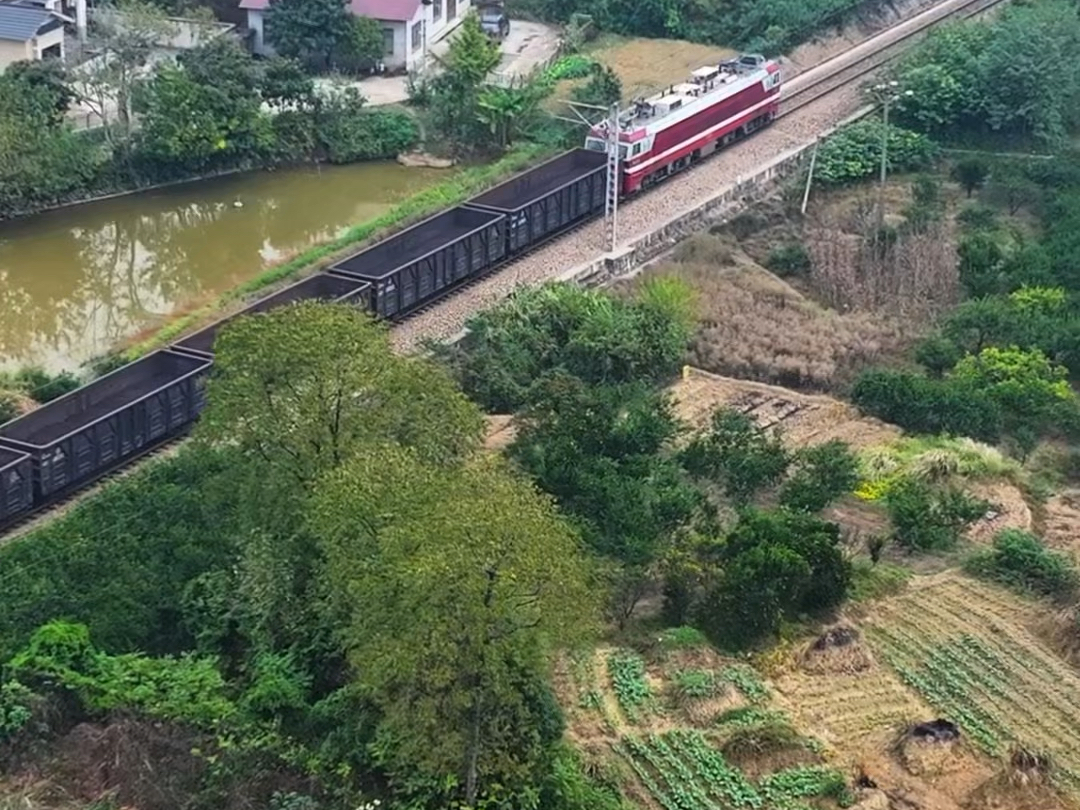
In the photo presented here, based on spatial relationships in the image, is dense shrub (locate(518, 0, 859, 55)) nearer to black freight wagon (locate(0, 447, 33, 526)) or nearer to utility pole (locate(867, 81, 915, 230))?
utility pole (locate(867, 81, 915, 230))

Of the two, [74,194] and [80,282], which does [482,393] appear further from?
[74,194]

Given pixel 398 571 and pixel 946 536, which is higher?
pixel 398 571

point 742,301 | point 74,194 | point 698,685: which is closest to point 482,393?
point 742,301

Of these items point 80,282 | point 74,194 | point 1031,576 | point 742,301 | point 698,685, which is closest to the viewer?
point 698,685

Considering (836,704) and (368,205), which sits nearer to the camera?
(836,704)

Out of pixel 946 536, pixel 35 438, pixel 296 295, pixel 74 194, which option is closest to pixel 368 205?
pixel 74 194

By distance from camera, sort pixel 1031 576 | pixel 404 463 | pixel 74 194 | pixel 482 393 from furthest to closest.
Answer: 1. pixel 74 194
2. pixel 482 393
3. pixel 1031 576
4. pixel 404 463

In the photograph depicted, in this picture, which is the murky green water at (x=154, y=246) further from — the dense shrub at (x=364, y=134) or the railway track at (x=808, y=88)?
the railway track at (x=808, y=88)
